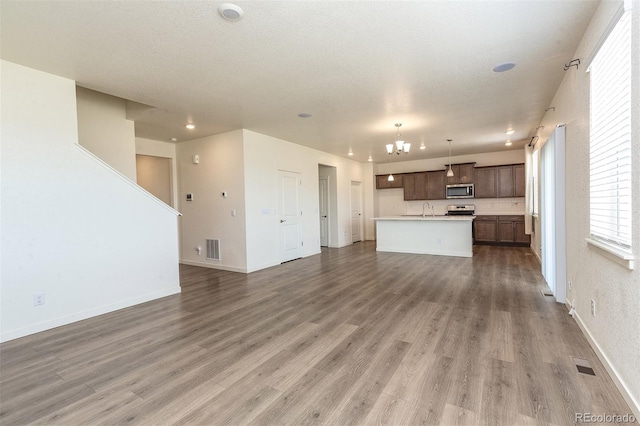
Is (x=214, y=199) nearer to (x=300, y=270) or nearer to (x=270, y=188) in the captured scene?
(x=270, y=188)

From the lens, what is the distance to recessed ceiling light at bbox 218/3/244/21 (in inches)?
86.9

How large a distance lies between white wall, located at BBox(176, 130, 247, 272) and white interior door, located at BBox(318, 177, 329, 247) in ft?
12.1

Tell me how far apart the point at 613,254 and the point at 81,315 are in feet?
16.5

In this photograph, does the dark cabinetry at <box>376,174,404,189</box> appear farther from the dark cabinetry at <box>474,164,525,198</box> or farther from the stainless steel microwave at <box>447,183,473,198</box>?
the dark cabinetry at <box>474,164,525,198</box>

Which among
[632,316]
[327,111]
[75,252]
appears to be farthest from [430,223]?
[75,252]

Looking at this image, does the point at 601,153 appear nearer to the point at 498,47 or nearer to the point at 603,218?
the point at 603,218

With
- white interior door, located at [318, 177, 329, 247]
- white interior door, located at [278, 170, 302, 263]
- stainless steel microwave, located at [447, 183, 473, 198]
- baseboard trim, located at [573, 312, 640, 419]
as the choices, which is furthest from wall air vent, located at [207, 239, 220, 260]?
stainless steel microwave, located at [447, 183, 473, 198]

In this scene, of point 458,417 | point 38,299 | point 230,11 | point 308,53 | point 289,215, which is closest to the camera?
point 458,417

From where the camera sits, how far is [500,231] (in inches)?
333

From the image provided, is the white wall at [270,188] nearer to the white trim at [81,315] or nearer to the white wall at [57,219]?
the white trim at [81,315]

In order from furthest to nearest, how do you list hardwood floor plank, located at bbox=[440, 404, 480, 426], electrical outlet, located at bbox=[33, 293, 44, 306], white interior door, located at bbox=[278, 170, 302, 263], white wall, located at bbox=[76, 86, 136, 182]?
white interior door, located at bbox=[278, 170, 302, 263], white wall, located at bbox=[76, 86, 136, 182], electrical outlet, located at bbox=[33, 293, 44, 306], hardwood floor plank, located at bbox=[440, 404, 480, 426]

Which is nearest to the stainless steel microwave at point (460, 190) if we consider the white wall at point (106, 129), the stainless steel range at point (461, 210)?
the stainless steel range at point (461, 210)

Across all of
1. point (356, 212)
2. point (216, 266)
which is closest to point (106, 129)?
point (216, 266)

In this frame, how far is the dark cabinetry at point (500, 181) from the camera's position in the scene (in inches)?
324
